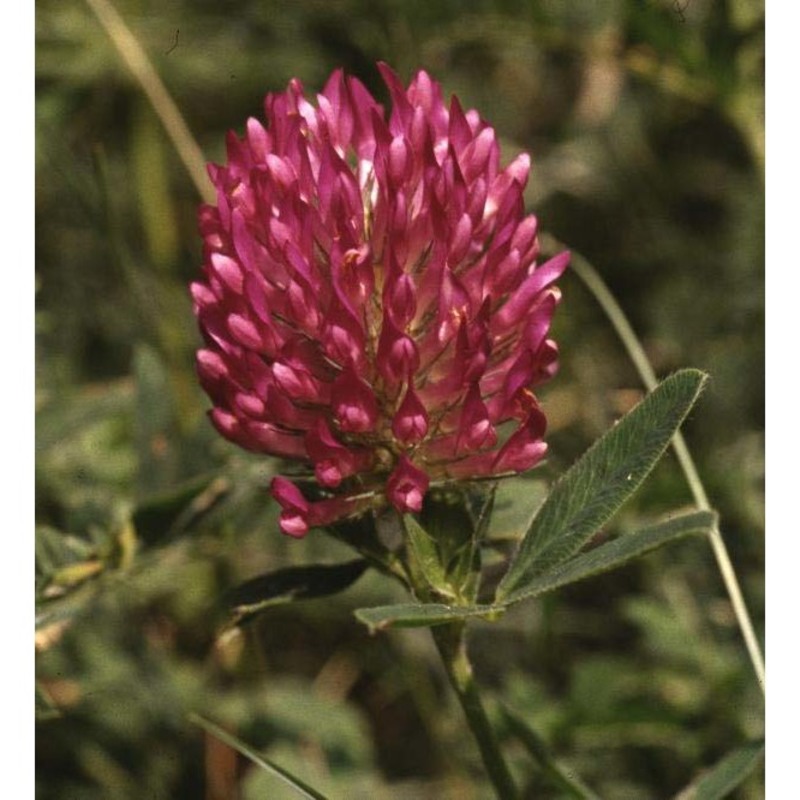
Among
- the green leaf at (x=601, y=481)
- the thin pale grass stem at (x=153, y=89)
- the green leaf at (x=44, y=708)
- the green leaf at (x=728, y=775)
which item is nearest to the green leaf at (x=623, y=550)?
the green leaf at (x=601, y=481)

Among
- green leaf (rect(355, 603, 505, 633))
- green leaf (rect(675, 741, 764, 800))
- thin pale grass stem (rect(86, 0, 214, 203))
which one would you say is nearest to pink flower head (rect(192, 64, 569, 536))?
green leaf (rect(355, 603, 505, 633))

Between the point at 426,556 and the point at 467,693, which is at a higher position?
the point at 426,556

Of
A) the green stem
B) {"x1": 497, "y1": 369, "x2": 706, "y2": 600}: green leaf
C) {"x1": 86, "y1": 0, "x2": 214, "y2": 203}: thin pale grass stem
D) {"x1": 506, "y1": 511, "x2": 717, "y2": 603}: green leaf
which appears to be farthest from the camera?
{"x1": 86, "y1": 0, "x2": 214, "y2": 203}: thin pale grass stem

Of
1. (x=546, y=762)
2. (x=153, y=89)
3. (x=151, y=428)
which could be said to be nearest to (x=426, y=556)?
(x=546, y=762)

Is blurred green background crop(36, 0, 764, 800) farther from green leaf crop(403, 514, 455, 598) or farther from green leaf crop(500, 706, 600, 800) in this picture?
green leaf crop(403, 514, 455, 598)

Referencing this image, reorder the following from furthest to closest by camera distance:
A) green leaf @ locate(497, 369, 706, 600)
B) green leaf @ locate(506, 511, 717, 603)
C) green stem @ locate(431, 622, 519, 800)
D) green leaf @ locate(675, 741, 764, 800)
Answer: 1. green leaf @ locate(675, 741, 764, 800)
2. green stem @ locate(431, 622, 519, 800)
3. green leaf @ locate(497, 369, 706, 600)
4. green leaf @ locate(506, 511, 717, 603)

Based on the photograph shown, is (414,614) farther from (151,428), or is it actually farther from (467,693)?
(151,428)

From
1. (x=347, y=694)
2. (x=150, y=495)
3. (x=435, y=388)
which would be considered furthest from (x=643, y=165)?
(x=435, y=388)
